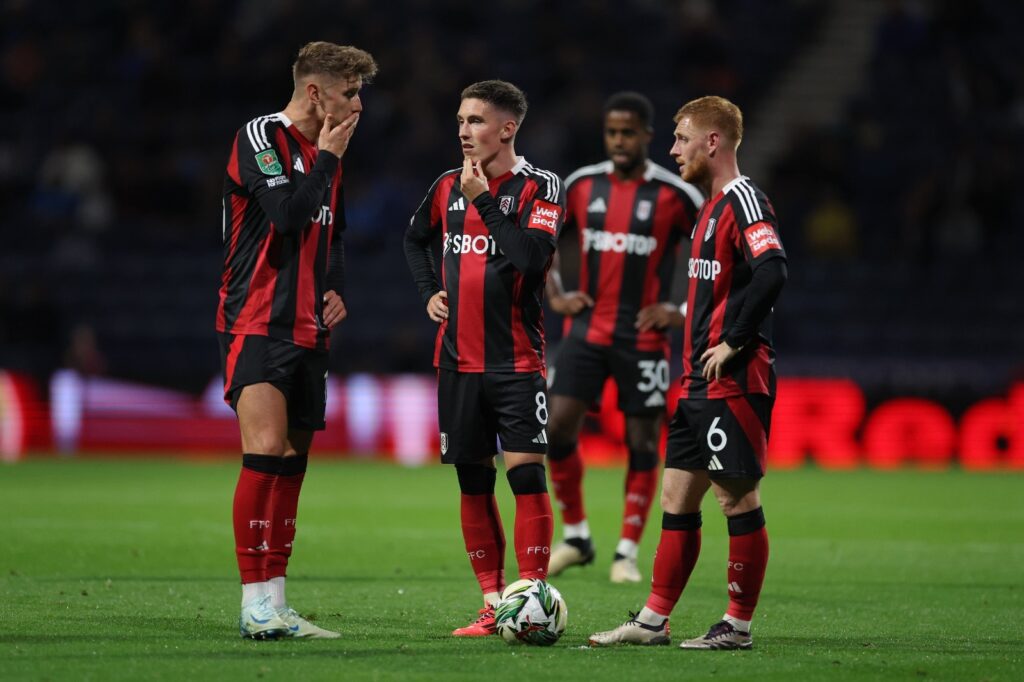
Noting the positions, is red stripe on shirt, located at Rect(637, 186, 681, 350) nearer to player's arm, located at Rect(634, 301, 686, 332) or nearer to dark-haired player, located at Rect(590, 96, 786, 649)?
player's arm, located at Rect(634, 301, 686, 332)

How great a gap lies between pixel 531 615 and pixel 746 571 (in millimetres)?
880

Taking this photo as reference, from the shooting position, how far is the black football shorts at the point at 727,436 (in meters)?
6.14

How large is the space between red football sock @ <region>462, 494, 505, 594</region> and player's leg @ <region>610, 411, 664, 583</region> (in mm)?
1919

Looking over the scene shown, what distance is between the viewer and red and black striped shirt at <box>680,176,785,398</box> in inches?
245

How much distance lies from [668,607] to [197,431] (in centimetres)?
1155

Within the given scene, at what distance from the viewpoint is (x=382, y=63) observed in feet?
68.8

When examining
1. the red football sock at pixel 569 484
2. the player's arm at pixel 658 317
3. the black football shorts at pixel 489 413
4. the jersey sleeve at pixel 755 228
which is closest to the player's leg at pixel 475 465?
the black football shorts at pixel 489 413

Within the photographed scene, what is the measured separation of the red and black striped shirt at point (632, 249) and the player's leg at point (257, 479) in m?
3.23

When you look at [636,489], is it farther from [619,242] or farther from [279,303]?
[279,303]

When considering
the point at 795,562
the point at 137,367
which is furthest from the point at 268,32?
the point at 795,562

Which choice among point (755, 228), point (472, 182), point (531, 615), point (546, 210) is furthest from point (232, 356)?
point (755, 228)

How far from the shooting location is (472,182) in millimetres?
6398

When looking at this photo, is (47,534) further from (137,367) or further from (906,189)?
(906,189)

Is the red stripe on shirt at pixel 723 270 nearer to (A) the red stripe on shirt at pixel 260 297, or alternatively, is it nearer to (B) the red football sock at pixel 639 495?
(A) the red stripe on shirt at pixel 260 297
